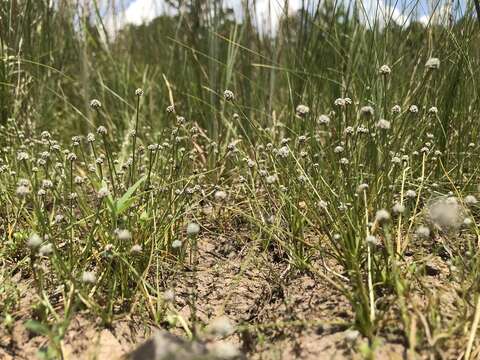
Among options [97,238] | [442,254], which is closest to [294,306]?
[442,254]

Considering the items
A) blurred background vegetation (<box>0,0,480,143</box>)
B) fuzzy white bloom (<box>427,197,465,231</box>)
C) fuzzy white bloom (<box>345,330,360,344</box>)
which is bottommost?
fuzzy white bloom (<box>345,330,360,344</box>)

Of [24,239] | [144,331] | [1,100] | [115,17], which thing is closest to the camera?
[144,331]

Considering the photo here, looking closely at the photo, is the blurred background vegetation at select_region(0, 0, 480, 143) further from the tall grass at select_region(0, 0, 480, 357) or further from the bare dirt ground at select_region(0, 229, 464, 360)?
the bare dirt ground at select_region(0, 229, 464, 360)

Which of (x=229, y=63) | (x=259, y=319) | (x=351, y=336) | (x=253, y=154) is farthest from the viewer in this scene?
(x=229, y=63)

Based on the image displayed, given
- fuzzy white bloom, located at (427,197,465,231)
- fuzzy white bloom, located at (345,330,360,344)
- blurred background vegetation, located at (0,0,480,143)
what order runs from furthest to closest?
1. blurred background vegetation, located at (0,0,480,143)
2. fuzzy white bloom, located at (427,197,465,231)
3. fuzzy white bloom, located at (345,330,360,344)

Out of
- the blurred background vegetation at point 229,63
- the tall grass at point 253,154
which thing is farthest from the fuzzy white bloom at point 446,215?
the blurred background vegetation at point 229,63

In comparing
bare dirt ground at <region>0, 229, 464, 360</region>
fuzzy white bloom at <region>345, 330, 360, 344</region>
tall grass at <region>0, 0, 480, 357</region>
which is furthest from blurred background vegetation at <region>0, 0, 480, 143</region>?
fuzzy white bloom at <region>345, 330, 360, 344</region>

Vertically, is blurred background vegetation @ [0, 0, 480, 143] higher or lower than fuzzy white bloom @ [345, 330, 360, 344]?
higher

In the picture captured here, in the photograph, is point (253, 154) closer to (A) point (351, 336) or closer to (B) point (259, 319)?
(B) point (259, 319)

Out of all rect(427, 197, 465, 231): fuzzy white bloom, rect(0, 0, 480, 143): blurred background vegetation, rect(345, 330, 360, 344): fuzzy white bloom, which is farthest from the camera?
rect(0, 0, 480, 143): blurred background vegetation

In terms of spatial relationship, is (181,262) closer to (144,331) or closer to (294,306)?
(144,331)

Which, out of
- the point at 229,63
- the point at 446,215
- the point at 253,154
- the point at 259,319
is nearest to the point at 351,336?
the point at 259,319
